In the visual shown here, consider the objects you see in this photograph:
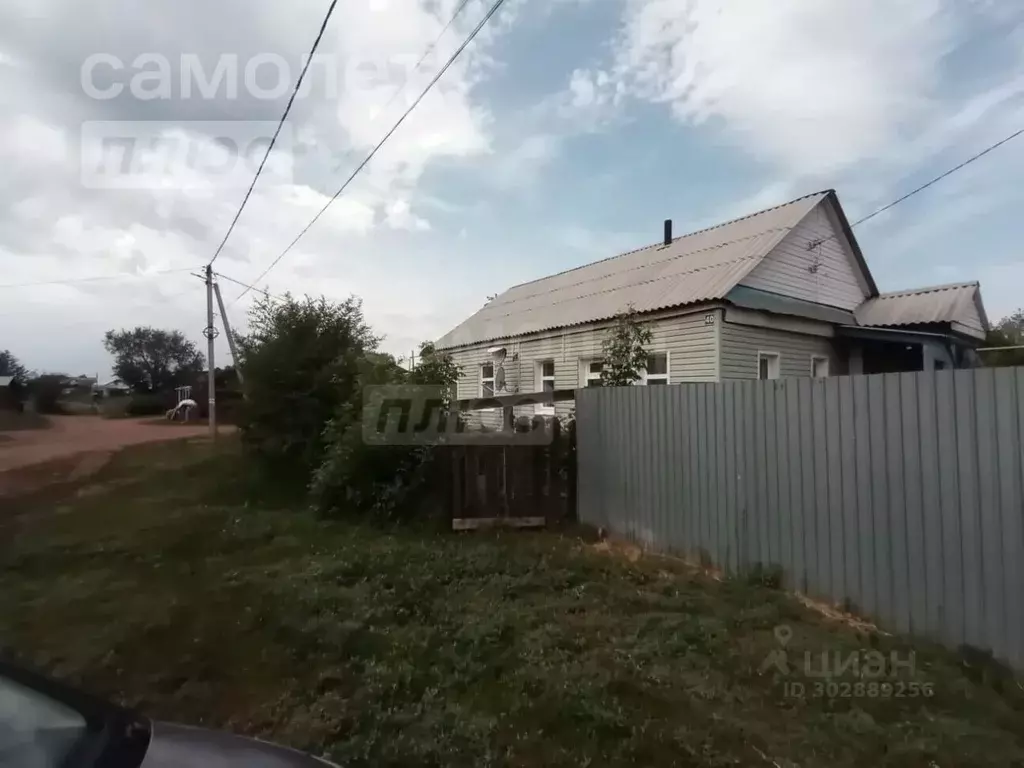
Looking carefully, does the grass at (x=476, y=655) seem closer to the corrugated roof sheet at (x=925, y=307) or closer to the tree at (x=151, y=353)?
the corrugated roof sheet at (x=925, y=307)

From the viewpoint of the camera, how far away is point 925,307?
10375mm

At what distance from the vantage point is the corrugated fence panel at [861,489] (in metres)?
3.23

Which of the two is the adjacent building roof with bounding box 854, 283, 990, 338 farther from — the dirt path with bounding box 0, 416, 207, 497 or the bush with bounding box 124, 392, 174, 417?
the bush with bounding box 124, 392, 174, 417

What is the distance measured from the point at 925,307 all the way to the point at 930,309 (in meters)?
0.16

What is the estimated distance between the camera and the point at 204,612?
434 centimetres

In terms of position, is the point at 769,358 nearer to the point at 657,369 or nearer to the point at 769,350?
the point at 769,350

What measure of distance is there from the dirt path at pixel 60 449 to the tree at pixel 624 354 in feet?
31.4

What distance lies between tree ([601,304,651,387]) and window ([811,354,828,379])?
10.9ft

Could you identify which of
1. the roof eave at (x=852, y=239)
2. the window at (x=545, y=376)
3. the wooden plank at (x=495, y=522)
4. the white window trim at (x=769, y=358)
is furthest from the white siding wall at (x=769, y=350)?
the window at (x=545, y=376)

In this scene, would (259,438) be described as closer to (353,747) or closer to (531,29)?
(531,29)

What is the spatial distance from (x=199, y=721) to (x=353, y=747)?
3.10ft

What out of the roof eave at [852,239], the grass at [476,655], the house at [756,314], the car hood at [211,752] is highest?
the roof eave at [852,239]

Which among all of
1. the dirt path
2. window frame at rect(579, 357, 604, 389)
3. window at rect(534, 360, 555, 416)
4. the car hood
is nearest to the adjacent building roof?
window frame at rect(579, 357, 604, 389)

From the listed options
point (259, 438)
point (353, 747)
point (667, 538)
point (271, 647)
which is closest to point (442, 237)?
point (259, 438)
